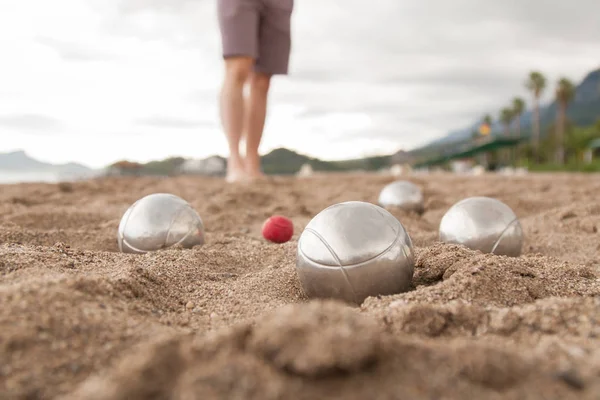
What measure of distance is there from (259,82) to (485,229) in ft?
12.8

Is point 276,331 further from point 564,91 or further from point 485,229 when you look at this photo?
point 564,91

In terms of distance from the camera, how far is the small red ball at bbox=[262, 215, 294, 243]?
131 inches

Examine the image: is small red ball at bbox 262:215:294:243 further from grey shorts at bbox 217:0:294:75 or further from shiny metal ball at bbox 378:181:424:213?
grey shorts at bbox 217:0:294:75

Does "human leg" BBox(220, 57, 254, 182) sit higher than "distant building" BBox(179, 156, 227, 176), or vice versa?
"human leg" BBox(220, 57, 254, 182)

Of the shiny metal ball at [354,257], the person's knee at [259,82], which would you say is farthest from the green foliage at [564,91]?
the shiny metal ball at [354,257]

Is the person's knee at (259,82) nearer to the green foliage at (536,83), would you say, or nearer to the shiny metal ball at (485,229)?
the shiny metal ball at (485,229)

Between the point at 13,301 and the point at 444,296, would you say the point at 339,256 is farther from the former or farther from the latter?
the point at 13,301

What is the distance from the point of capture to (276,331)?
1173 millimetres

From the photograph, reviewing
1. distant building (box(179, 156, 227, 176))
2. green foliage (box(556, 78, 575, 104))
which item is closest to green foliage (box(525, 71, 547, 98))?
green foliage (box(556, 78, 575, 104))

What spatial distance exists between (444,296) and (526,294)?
388mm

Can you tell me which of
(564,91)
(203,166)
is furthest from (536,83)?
(203,166)

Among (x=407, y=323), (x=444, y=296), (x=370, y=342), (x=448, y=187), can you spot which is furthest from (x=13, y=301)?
(x=448, y=187)

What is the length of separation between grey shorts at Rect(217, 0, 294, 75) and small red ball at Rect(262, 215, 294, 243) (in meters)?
2.65

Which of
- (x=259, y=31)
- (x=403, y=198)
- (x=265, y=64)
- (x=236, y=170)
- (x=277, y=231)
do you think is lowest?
(x=277, y=231)
